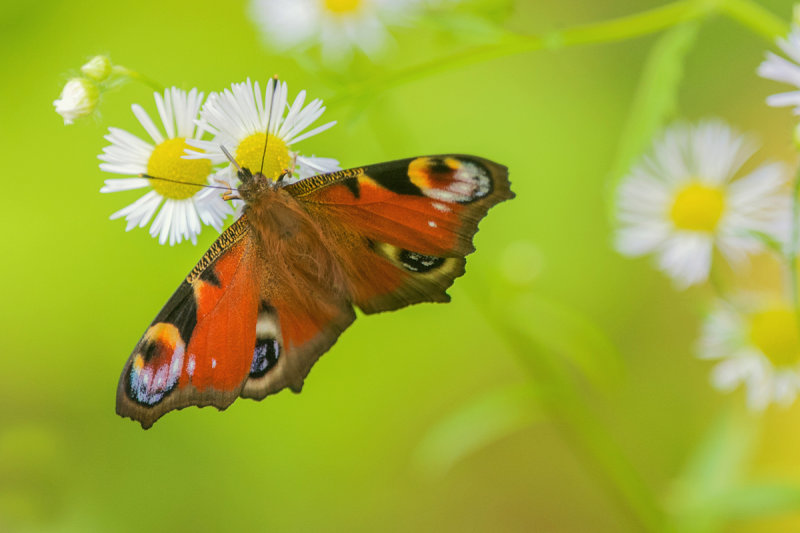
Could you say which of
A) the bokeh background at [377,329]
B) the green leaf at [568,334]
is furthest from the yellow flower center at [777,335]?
the bokeh background at [377,329]

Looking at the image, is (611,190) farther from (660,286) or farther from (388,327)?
(660,286)

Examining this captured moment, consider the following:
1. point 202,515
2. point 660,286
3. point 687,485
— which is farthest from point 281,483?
point 660,286

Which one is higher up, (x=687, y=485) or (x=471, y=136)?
(x=471, y=136)

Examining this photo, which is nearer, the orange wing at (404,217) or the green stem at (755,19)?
the orange wing at (404,217)

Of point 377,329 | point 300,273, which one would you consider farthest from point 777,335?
point 377,329

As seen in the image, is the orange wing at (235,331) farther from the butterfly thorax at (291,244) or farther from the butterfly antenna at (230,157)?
the butterfly antenna at (230,157)
